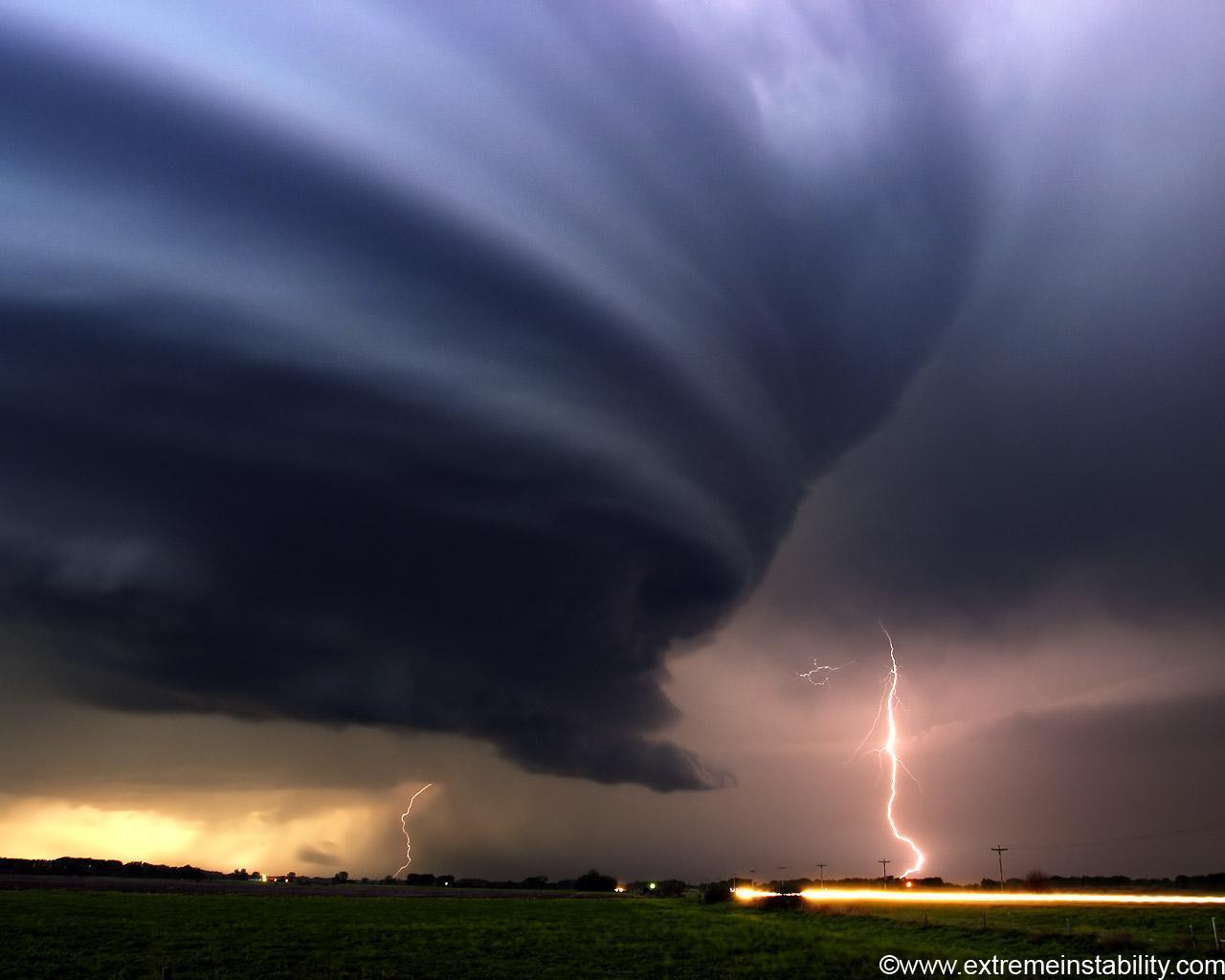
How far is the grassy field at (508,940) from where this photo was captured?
51406 mm

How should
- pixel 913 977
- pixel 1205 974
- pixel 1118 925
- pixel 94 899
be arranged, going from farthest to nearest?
pixel 94 899 → pixel 1118 925 → pixel 913 977 → pixel 1205 974

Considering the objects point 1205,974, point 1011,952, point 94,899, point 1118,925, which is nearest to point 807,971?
point 1011,952

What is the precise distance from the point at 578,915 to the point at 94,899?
52194 millimetres

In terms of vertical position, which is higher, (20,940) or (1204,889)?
(20,940)

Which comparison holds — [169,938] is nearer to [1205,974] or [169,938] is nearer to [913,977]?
[913,977]

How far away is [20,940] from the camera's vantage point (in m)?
56.1

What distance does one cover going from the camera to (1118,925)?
68.4 meters

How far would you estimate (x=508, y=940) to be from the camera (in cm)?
6900

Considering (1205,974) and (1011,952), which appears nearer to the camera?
(1205,974)

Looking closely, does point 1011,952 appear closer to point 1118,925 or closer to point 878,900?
point 1118,925

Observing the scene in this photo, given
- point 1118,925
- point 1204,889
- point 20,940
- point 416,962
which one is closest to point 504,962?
point 416,962

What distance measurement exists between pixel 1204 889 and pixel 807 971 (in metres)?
108

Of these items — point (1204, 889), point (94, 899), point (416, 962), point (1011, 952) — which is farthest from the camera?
point (1204, 889)

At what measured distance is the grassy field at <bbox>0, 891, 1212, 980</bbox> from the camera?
5141 cm
